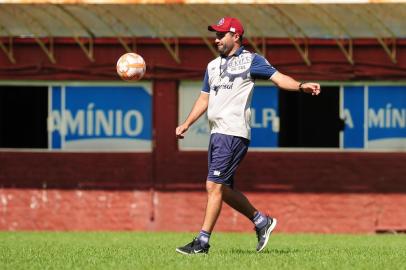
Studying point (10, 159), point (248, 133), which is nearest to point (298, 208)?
point (10, 159)

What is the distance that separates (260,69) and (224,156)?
3.20 ft

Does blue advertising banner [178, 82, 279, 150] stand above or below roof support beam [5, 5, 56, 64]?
below

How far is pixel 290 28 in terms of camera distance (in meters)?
19.5

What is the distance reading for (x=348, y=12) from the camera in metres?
19.0

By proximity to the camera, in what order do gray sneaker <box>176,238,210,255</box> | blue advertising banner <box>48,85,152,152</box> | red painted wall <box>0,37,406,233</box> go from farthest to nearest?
blue advertising banner <box>48,85,152,152</box>
red painted wall <box>0,37,406,233</box>
gray sneaker <box>176,238,210,255</box>

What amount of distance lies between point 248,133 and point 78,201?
9437 mm

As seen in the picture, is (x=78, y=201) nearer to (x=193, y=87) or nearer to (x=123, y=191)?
(x=123, y=191)

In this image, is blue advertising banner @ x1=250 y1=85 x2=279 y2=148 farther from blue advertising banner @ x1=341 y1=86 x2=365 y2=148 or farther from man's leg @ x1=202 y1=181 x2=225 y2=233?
man's leg @ x1=202 y1=181 x2=225 y2=233

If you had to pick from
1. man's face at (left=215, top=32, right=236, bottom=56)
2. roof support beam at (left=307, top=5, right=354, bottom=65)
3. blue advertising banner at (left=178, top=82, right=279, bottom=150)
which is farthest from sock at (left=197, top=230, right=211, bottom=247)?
blue advertising banner at (left=178, top=82, right=279, bottom=150)

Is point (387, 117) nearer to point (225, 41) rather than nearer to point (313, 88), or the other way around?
point (225, 41)

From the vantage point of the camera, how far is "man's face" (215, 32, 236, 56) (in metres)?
11.3

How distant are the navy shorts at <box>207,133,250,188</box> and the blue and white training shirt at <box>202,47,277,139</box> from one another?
0.08 meters

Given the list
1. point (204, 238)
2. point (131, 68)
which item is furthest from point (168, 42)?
point (204, 238)

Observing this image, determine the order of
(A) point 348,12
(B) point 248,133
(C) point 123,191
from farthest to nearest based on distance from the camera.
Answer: (C) point 123,191
(A) point 348,12
(B) point 248,133
